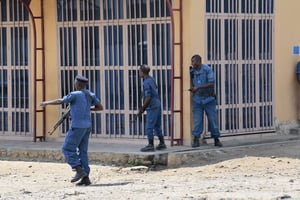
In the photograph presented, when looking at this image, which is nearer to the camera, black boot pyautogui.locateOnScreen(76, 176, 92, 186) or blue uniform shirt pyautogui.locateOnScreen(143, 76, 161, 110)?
black boot pyautogui.locateOnScreen(76, 176, 92, 186)

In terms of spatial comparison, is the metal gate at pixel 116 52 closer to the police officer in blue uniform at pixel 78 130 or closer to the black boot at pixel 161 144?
the black boot at pixel 161 144

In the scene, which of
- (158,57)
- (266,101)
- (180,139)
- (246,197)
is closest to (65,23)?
(158,57)

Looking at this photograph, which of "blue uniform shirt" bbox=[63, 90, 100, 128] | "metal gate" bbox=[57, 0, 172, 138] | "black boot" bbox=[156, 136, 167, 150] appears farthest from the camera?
"metal gate" bbox=[57, 0, 172, 138]

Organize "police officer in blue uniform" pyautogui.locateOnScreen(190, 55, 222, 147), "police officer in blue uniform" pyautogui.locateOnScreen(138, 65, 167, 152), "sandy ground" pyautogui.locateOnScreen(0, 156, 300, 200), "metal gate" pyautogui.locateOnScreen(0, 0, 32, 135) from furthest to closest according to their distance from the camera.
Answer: "metal gate" pyautogui.locateOnScreen(0, 0, 32, 135) < "police officer in blue uniform" pyautogui.locateOnScreen(190, 55, 222, 147) < "police officer in blue uniform" pyautogui.locateOnScreen(138, 65, 167, 152) < "sandy ground" pyautogui.locateOnScreen(0, 156, 300, 200)

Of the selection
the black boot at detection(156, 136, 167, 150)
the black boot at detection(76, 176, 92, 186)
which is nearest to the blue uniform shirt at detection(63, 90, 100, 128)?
the black boot at detection(76, 176, 92, 186)

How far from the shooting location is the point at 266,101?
15352 millimetres

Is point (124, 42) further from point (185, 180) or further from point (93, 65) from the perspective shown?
point (185, 180)

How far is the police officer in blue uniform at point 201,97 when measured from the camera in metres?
13.6

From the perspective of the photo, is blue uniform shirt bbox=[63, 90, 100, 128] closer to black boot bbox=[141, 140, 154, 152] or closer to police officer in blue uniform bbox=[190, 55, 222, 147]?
black boot bbox=[141, 140, 154, 152]

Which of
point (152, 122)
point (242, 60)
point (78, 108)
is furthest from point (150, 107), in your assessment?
point (242, 60)

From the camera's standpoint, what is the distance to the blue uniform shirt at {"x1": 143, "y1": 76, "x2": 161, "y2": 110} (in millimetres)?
13172

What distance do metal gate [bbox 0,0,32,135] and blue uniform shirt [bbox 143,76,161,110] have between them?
323cm

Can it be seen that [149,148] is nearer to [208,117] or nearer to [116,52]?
[208,117]

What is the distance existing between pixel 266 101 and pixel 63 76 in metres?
4.10
